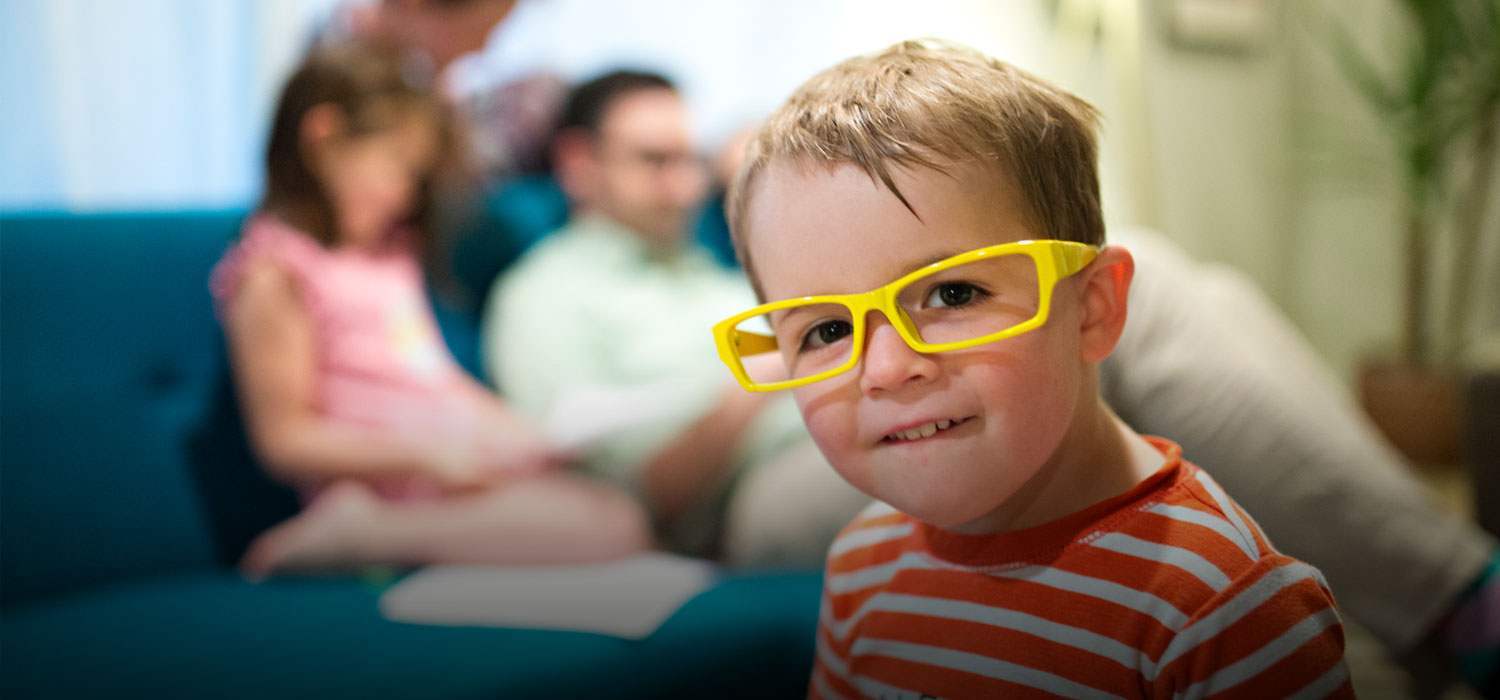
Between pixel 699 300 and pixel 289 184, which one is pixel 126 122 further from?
pixel 699 300

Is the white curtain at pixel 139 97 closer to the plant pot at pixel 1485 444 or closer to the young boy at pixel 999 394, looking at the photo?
the young boy at pixel 999 394

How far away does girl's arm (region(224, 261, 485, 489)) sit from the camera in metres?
1.03

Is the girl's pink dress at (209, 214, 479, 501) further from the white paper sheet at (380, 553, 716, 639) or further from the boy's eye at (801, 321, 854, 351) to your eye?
the boy's eye at (801, 321, 854, 351)

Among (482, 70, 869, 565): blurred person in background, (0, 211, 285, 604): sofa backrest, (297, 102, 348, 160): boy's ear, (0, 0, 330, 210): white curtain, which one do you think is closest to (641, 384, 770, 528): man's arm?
(482, 70, 869, 565): blurred person in background

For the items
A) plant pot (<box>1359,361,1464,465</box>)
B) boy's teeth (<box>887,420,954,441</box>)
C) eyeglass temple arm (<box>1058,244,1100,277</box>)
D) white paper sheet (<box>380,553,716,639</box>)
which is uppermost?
eyeglass temple arm (<box>1058,244,1100,277</box>)

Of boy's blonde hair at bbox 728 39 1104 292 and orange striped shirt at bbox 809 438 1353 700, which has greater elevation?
boy's blonde hair at bbox 728 39 1104 292

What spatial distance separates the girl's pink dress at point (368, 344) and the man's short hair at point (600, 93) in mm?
376

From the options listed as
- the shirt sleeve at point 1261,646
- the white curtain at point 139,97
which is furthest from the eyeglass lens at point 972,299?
the white curtain at point 139,97

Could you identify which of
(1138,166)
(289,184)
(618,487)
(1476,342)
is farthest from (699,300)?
(1476,342)

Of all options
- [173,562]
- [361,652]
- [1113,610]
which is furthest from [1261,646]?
[173,562]

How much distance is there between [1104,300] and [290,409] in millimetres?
957

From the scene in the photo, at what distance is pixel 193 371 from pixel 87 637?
0.44 metres

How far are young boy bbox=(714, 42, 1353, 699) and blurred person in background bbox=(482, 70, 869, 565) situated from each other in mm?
267

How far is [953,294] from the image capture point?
345mm
